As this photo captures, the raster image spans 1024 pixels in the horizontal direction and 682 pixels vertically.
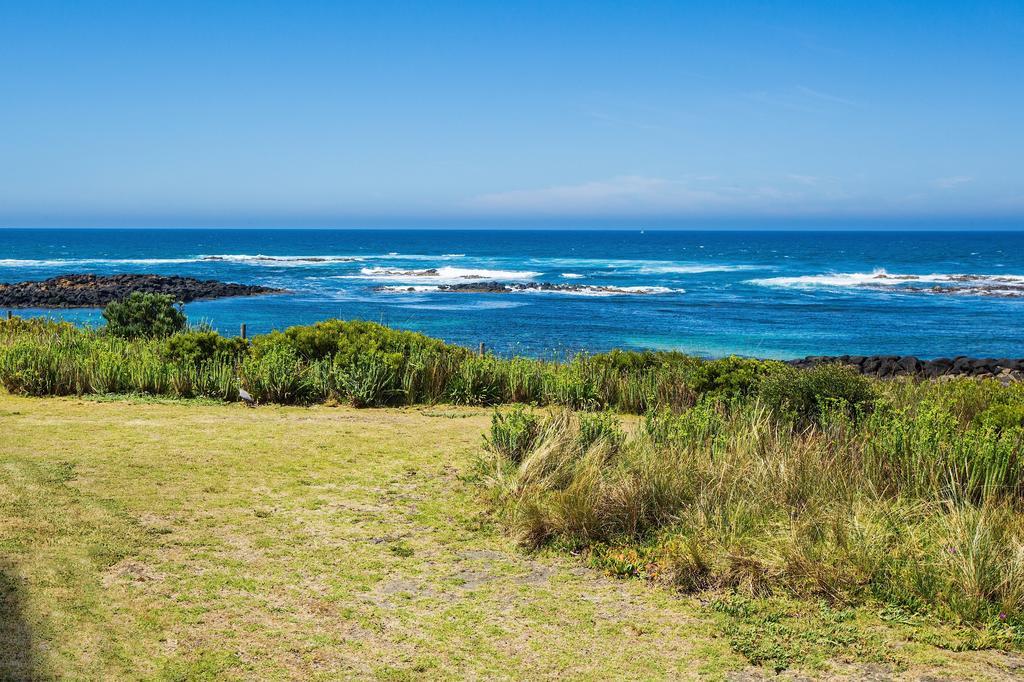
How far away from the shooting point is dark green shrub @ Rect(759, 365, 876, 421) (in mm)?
9180

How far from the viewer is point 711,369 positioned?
1211cm

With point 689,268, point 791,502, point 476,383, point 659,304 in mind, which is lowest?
point 659,304

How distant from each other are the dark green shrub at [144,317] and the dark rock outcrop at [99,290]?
31.2 meters

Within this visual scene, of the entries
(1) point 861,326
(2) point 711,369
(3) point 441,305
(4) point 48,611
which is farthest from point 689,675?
(3) point 441,305

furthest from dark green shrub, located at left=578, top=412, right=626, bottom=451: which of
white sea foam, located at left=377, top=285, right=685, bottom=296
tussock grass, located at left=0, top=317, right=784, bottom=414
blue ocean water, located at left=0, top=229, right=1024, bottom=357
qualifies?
Result: white sea foam, located at left=377, top=285, right=685, bottom=296

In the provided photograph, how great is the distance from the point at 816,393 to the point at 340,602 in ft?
19.7

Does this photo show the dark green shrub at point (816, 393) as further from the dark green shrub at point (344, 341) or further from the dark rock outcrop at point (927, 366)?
the dark rock outcrop at point (927, 366)

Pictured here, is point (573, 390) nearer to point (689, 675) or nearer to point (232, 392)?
point (232, 392)

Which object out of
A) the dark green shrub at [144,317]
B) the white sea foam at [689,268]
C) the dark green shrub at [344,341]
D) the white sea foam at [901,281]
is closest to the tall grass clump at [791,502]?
the dark green shrub at [344,341]

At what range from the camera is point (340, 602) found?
5.33 metres

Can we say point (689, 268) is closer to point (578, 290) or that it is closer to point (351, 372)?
point (578, 290)

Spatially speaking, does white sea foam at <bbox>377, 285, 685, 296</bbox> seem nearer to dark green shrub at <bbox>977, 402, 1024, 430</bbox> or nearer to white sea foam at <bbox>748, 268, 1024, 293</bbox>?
white sea foam at <bbox>748, 268, 1024, 293</bbox>

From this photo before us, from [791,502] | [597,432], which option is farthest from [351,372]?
[791,502]

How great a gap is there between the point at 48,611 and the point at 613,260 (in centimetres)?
10285
